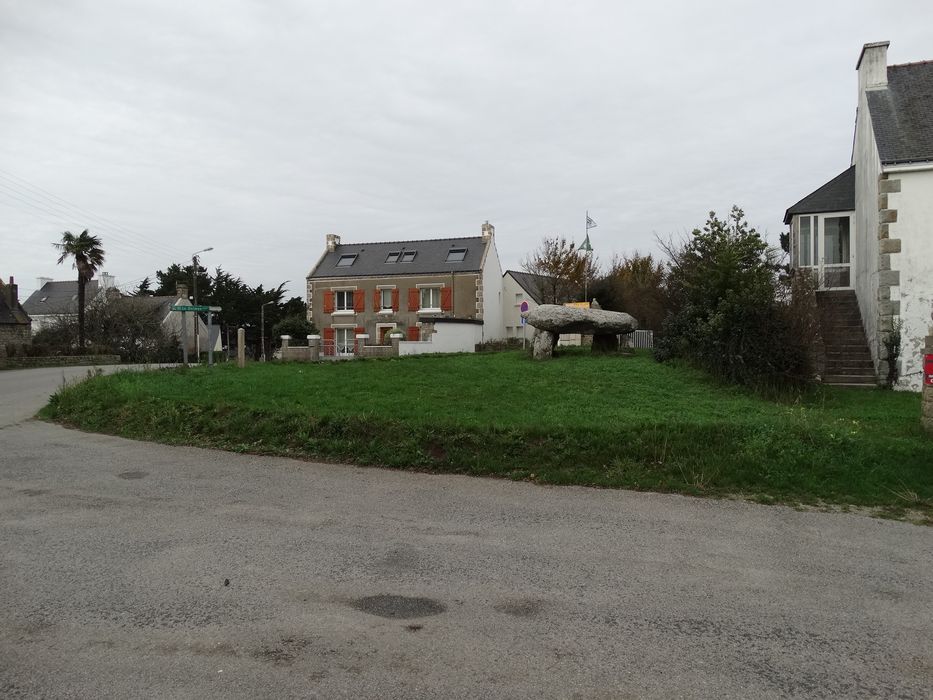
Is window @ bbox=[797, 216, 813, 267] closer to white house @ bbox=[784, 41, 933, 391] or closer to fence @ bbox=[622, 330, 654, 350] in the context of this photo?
white house @ bbox=[784, 41, 933, 391]

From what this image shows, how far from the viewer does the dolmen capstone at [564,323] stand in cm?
1648

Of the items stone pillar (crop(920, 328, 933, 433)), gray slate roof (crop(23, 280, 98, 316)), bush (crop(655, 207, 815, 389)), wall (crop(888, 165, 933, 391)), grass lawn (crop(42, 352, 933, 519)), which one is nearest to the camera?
grass lawn (crop(42, 352, 933, 519))

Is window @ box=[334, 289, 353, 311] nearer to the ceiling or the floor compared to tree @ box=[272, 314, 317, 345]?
nearer to the ceiling

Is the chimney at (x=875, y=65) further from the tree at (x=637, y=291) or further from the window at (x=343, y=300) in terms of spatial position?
the window at (x=343, y=300)

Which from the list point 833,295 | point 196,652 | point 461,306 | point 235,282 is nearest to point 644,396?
point 196,652

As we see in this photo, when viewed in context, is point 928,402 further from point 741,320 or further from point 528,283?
point 528,283

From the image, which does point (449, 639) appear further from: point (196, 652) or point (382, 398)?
point (382, 398)

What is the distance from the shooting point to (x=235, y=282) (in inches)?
2441

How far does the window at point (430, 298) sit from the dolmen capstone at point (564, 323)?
26656 mm

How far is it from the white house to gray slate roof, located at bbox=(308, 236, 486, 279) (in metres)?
25.6

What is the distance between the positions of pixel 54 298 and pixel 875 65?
67.5 m

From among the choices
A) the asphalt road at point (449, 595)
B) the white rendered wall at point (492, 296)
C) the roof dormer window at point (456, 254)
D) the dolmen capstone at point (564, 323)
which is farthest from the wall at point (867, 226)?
the roof dormer window at point (456, 254)

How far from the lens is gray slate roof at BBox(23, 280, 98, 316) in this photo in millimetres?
58375

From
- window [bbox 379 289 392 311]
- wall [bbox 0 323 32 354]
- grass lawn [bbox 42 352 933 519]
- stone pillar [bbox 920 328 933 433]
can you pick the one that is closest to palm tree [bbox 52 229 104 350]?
wall [bbox 0 323 32 354]
